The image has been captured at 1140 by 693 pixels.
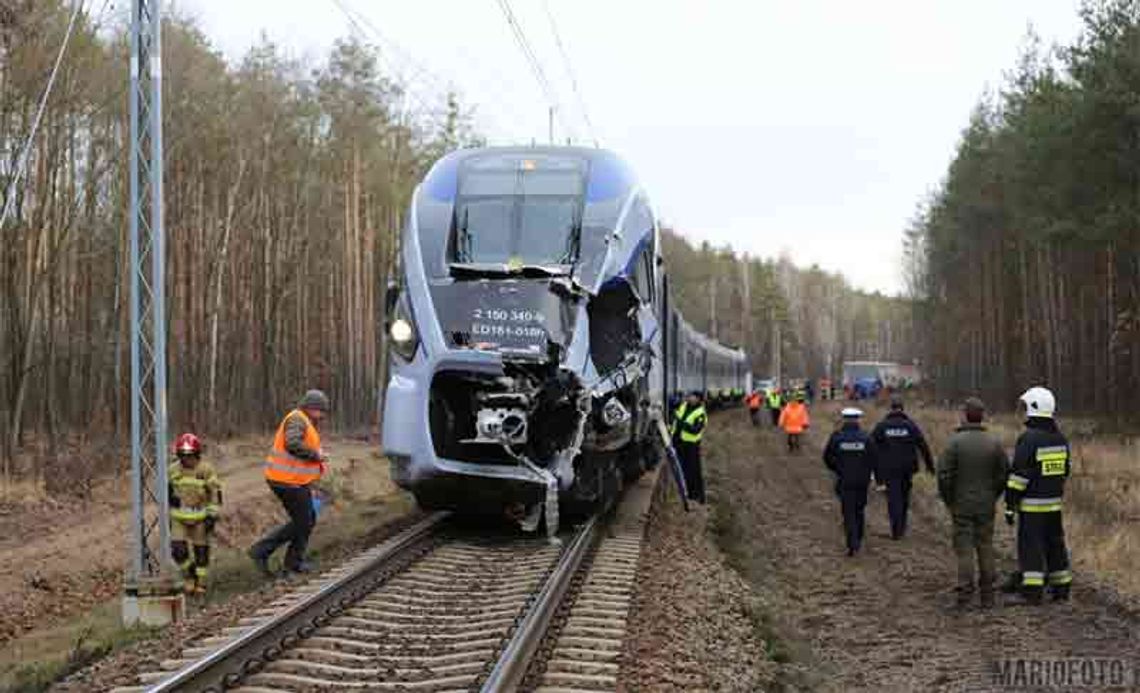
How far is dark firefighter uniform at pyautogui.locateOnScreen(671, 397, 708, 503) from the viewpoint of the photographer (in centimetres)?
1579

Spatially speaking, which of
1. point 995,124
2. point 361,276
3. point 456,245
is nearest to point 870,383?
point 995,124

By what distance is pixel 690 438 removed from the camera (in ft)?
51.9

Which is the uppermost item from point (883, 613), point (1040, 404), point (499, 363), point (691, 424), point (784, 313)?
point (784, 313)

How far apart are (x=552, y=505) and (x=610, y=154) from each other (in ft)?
13.2

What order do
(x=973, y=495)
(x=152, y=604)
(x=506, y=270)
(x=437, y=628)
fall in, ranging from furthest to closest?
(x=506, y=270), (x=973, y=495), (x=152, y=604), (x=437, y=628)

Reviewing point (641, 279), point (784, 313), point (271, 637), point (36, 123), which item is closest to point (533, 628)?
point (271, 637)

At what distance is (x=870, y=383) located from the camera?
75562mm

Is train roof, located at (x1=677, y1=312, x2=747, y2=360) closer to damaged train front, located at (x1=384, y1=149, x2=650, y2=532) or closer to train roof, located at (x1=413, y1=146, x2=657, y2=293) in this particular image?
train roof, located at (x1=413, y1=146, x2=657, y2=293)

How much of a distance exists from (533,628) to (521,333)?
389cm

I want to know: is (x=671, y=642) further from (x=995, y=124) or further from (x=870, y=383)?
(x=870, y=383)

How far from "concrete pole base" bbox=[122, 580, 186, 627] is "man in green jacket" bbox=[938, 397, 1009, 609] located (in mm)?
6087

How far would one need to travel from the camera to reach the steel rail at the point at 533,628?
244 inches

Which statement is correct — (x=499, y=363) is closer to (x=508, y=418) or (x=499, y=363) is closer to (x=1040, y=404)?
(x=508, y=418)

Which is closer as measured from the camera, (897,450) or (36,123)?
(36,123)
